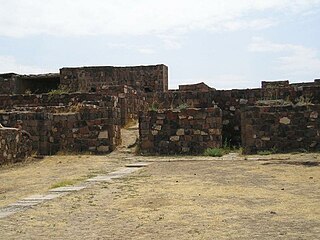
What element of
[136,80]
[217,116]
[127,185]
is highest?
[136,80]

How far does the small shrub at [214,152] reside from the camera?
12.9 m

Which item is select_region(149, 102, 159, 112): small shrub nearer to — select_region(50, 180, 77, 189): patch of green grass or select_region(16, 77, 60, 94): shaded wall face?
select_region(50, 180, 77, 189): patch of green grass

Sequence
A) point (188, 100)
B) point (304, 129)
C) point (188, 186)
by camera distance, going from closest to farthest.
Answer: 1. point (188, 186)
2. point (304, 129)
3. point (188, 100)

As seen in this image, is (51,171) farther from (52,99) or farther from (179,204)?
(52,99)

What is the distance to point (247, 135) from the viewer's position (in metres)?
13.4

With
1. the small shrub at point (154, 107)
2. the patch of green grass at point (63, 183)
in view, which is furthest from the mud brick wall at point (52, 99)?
the patch of green grass at point (63, 183)

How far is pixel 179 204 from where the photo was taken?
20.6ft

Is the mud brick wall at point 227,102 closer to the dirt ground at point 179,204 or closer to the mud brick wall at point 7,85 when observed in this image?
the dirt ground at point 179,204

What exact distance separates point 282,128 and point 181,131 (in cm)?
Result: 278

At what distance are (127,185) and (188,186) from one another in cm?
105

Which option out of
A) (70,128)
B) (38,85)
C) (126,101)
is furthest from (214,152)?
(38,85)

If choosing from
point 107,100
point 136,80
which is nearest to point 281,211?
point 107,100

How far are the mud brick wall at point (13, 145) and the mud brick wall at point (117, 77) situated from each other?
29.1 feet

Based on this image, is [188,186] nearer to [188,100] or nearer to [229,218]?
[229,218]
